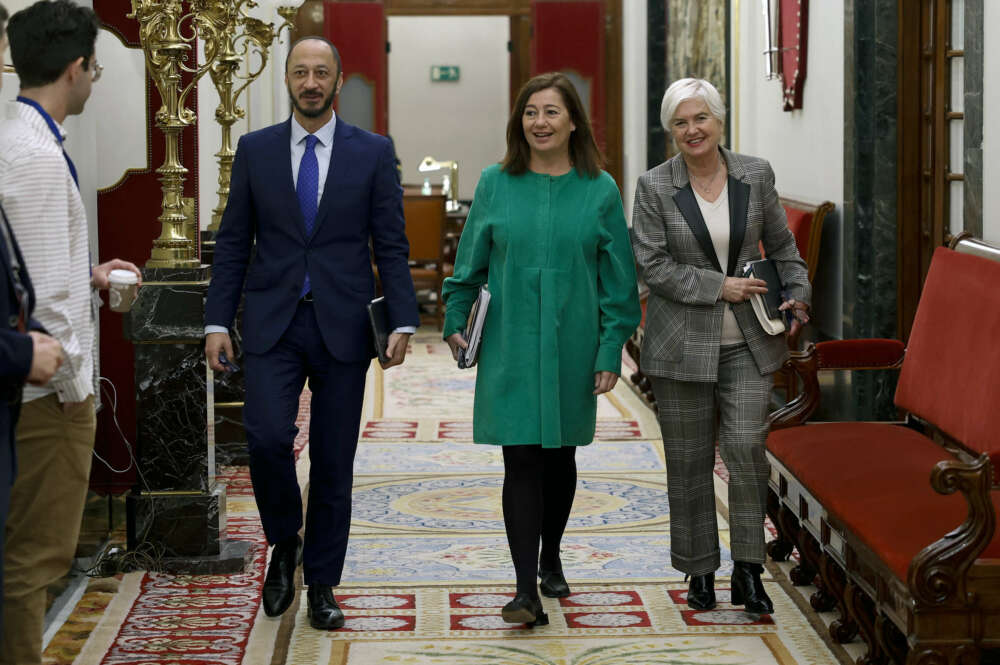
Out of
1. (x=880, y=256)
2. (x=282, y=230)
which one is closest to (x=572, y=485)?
(x=282, y=230)

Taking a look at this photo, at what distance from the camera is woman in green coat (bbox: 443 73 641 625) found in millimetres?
4613

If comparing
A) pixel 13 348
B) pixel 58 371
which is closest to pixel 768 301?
pixel 58 371

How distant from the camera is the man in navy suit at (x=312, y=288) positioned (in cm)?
463

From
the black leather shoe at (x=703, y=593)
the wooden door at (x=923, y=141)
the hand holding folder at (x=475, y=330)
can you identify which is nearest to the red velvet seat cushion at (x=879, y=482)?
the black leather shoe at (x=703, y=593)

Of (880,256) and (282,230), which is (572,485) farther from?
(880,256)

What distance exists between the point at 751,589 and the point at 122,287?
2.30 m

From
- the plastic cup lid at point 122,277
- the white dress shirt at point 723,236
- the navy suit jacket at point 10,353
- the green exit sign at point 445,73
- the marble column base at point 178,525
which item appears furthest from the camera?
the green exit sign at point 445,73

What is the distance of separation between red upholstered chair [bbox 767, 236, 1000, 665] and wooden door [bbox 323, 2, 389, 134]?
12.4 m

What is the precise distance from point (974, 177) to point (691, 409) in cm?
180

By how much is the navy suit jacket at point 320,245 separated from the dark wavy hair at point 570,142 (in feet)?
1.32

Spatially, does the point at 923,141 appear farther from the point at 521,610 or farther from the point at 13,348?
the point at 13,348

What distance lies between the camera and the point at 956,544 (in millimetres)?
3668

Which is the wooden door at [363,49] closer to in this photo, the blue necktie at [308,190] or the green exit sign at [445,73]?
the green exit sign at [445,73]

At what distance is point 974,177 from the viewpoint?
5.81 m
